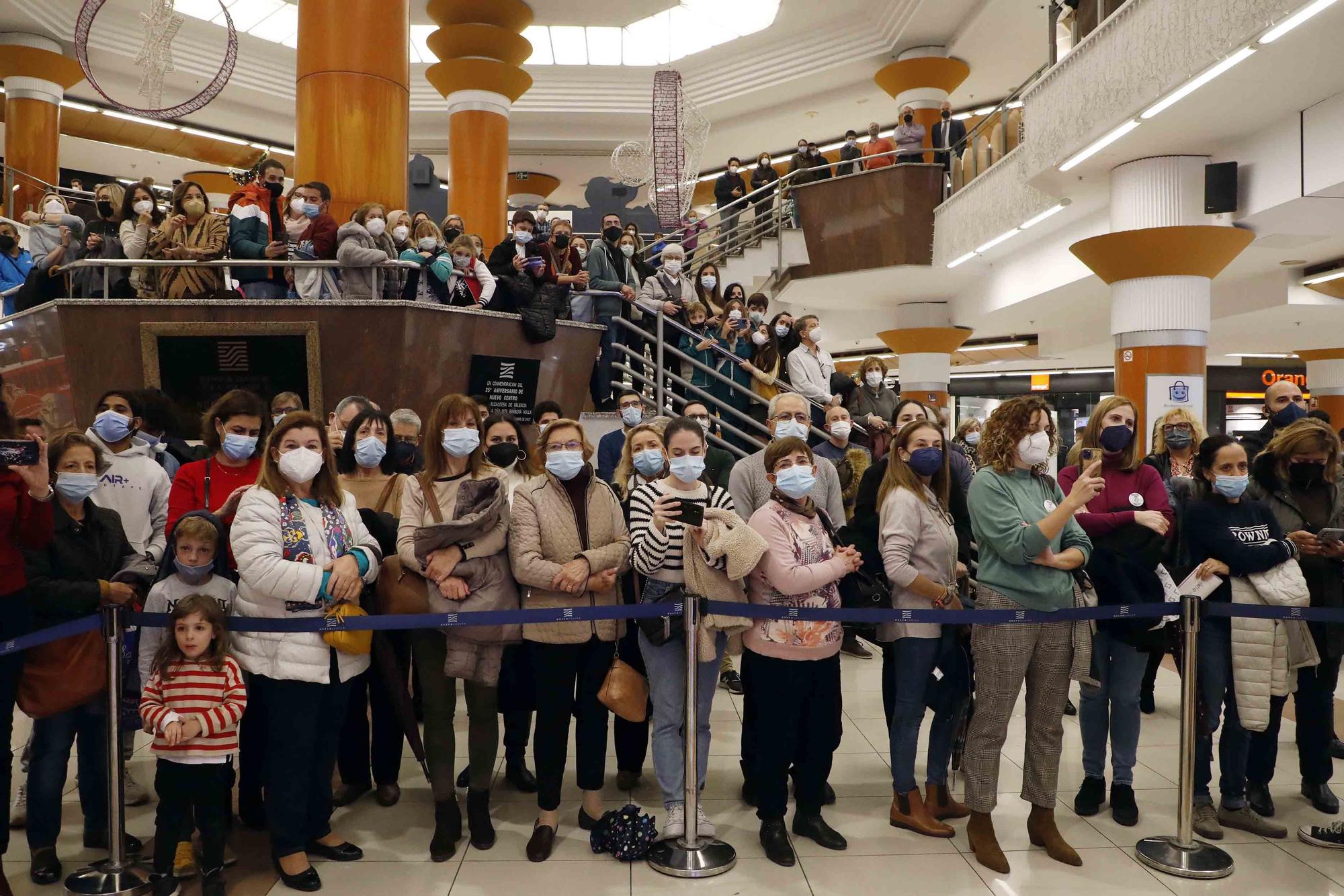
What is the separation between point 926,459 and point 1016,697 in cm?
100

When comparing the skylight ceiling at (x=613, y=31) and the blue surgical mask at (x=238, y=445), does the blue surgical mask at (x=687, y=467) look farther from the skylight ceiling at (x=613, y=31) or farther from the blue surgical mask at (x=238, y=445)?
the skylight ceiling at (x=613, y=31)

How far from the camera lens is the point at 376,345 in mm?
7414

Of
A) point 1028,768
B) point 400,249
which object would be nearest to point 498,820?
point 1028,768

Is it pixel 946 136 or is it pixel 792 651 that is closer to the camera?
→ pixel 792 651

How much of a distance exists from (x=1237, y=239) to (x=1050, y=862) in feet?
23.2

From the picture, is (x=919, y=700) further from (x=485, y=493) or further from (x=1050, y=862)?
(x=485, y=493)

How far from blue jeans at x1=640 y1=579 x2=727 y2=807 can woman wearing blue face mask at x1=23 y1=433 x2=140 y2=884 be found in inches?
76.4

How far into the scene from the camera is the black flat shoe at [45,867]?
135 inches

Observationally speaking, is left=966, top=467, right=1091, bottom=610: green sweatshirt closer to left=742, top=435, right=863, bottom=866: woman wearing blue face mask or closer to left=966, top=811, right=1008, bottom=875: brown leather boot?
left=742, top=435, right=863, bottom=866: woman wearing blue face mask

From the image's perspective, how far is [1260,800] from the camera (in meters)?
4.26

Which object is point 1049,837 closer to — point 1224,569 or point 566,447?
point 1224,569

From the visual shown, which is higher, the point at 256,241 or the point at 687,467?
the point at 256,241

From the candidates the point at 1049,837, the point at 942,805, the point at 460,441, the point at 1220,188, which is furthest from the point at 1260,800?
the point at 1220,188

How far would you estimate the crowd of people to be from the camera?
3.39 m
